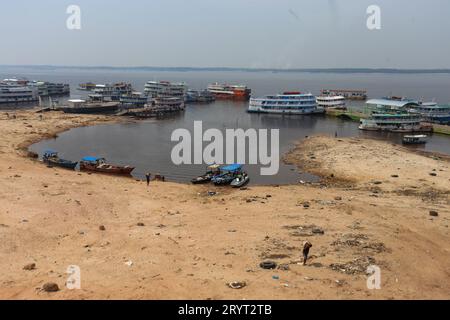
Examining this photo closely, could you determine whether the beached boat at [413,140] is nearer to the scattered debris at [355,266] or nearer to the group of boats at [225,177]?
the group of boats at [225,177]

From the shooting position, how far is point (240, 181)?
135 feet

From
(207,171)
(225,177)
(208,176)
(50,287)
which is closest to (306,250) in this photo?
(50,287)

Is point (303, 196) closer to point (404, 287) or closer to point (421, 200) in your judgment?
point (421, 200)

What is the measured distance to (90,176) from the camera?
141 ft

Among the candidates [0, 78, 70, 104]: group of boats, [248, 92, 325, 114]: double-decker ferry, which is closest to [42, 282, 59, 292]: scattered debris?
[248, 92, 325, 114]: double-decker ferry

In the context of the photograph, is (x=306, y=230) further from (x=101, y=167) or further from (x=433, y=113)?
(x=433, y=113)

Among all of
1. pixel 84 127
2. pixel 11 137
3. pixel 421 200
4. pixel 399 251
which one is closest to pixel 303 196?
pixel 421 200

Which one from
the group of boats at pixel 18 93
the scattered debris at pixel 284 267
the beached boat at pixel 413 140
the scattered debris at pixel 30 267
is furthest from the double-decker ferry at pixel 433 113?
the group of boats at pixel 18 93

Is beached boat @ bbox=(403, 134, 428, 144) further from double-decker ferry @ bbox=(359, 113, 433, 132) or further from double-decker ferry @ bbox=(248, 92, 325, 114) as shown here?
double-decker ferry @ bbox=(248, 92, 325, 114)

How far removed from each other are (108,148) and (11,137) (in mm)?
15753

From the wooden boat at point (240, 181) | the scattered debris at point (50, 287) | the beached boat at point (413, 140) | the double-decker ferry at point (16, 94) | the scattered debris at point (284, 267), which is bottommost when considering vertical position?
the wooden boat at point (240, 181)

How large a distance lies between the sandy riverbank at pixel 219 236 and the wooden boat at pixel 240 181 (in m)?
2.59

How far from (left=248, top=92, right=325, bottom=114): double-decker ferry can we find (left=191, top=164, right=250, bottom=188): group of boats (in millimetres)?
65822

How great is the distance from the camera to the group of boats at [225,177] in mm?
40562
